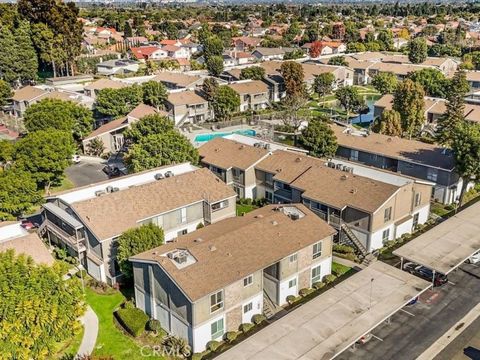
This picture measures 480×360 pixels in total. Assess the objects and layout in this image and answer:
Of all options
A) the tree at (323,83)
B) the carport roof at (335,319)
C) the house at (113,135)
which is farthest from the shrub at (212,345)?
the tree at (323,83)

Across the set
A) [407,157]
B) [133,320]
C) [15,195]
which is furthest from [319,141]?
[15,195]

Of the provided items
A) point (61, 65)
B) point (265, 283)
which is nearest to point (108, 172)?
point (265, 283)

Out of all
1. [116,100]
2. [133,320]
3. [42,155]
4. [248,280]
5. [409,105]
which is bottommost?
[133,320]

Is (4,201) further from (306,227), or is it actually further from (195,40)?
(195,40)

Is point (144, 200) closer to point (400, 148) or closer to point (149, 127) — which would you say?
point (149, 127)

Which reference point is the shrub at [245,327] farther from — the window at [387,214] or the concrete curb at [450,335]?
the window at [387,214]

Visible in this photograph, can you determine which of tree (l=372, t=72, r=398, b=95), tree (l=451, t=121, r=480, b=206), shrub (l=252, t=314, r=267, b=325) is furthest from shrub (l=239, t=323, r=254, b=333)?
tree (l=372, t=72, r=398, b=95)
